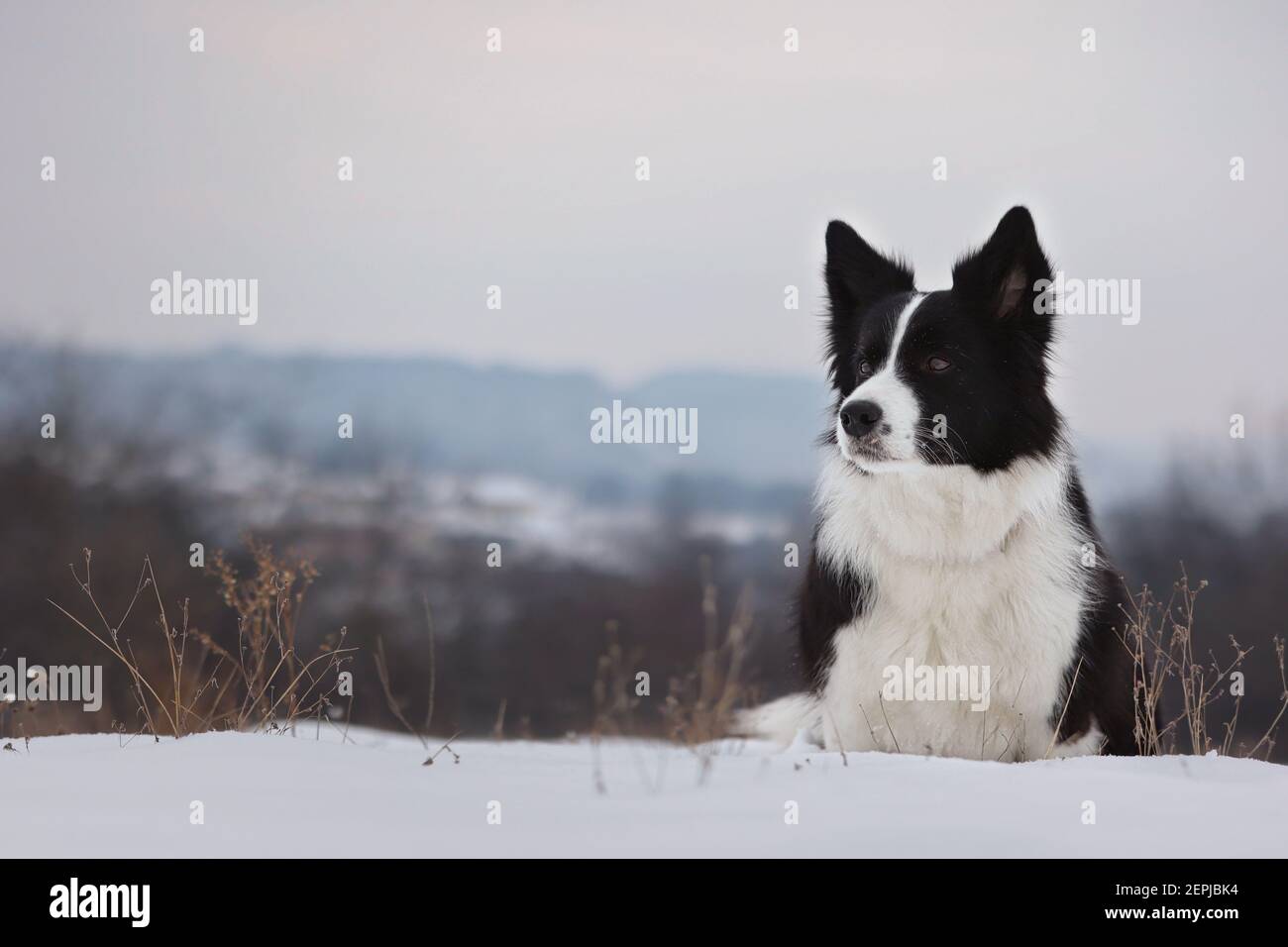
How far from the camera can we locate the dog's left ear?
5906 millimetres

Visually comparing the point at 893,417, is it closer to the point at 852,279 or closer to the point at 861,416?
the point at 861,416

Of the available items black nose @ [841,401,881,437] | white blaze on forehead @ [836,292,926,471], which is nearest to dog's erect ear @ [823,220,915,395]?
white blaze on forehead @ [836,292,926,471]

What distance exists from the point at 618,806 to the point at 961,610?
268 cm

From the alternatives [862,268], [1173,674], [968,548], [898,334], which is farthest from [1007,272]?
[1173,674]

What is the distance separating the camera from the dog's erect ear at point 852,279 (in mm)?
6551

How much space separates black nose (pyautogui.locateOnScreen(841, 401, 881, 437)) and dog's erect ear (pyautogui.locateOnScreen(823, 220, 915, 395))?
0.89m

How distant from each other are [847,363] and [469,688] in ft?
114

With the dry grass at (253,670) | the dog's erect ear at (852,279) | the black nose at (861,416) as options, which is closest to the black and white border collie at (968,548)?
the black nose at (861,416)

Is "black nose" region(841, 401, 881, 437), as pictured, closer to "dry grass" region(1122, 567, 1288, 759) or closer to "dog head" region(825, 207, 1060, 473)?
"dog head" region(825, 207, 1060, 473)

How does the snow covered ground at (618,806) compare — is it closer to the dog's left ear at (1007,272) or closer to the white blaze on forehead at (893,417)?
the white blaze on forehead at (893,417)

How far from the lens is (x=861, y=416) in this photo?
18.2 feet

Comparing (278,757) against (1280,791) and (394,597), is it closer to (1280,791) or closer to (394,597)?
(1280,791)

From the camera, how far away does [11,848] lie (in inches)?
130
